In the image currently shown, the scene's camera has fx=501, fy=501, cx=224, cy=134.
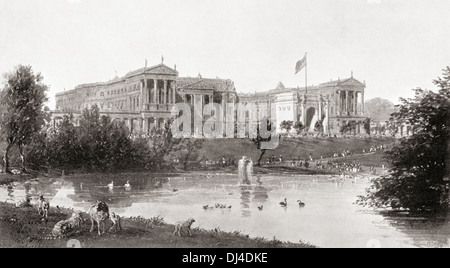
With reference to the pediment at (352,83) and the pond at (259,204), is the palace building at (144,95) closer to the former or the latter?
the pond at (259,204)

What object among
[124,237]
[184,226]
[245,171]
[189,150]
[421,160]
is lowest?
[124,237]

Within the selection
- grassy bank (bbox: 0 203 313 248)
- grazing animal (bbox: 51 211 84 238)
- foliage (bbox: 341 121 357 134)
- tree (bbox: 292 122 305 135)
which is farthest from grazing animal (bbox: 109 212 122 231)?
tree (bbox: 292 122 305 135)

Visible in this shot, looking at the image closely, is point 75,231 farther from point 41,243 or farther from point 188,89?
point 188,89

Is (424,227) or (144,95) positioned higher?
(144,95)

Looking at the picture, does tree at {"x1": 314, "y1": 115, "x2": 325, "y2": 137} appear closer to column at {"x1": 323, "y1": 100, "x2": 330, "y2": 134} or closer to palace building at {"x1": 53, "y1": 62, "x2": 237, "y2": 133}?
column at {"x1": 323, "y1": 100, "x2": 330, "y2": 134}

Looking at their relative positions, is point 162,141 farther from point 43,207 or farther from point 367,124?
point 367,124

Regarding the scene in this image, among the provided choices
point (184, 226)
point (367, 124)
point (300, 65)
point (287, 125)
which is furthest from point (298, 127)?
point (184, 226)
